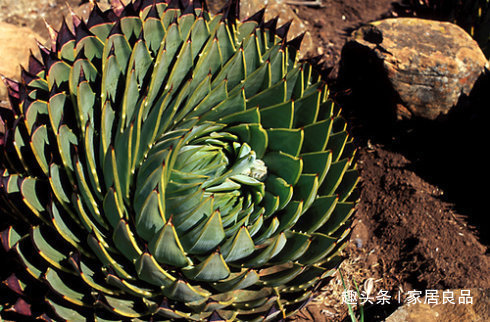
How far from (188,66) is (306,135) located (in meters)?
0.59

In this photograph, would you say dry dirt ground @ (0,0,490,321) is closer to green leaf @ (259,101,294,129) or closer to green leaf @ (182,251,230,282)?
green leaf @ (259,101,294,129)

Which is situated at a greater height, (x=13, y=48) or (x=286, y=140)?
(x=13, y=48)

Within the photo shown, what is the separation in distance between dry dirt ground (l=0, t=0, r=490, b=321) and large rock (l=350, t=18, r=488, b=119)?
5.0 inches

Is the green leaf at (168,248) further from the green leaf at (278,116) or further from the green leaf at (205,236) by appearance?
the green leaf at (278,116)

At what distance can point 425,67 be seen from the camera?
3426 millimetres

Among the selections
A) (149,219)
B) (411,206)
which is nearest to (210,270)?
(149,219)

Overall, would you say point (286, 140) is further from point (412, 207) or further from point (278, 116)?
point (412, 207)

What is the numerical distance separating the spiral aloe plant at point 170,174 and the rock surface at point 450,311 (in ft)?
3.02

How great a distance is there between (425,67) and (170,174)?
2272 millimetres

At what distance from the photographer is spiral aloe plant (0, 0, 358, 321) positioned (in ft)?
5.89

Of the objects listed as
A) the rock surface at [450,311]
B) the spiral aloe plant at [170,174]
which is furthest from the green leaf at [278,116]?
the rock surface at [450,311]

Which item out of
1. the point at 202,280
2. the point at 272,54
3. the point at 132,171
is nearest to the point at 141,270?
the point at 202,280

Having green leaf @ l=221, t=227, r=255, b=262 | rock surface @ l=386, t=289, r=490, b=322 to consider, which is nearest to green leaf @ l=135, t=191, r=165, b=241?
green leaf @ l=221, t=227, r=255, b=262

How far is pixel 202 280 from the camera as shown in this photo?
6.07 ft
